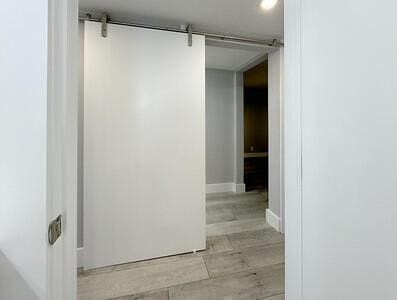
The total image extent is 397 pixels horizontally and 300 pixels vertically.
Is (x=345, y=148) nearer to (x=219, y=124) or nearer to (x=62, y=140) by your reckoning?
(x=62, y=140)

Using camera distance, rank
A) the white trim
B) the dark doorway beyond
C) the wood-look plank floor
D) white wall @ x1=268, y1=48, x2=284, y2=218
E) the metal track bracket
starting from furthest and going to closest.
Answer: the dark doorway beyond
white wall @ x1=268, y1=48, x2=284, y2=218
the metal track bracket
the wood-look plank floor
the white trim

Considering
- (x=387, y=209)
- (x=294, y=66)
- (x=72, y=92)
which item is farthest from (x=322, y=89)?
(x=72, y=92)

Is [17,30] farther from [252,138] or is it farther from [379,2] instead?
[252,138]

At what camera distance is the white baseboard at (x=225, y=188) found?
14.7ft

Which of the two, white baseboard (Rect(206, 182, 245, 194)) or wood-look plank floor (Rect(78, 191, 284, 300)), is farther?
white baseboard (Rect(206, 182, 245, 194))

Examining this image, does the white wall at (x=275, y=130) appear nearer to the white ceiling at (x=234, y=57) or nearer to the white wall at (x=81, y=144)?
the white ceiling at (x=234, y=57)

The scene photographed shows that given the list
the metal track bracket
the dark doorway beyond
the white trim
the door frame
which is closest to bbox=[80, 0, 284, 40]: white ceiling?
the metal track bracket

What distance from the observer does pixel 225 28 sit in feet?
7.38

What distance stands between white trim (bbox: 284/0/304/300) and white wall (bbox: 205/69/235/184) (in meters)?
3.43

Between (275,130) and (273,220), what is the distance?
1223mm

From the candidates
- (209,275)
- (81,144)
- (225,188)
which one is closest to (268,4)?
(81,144)

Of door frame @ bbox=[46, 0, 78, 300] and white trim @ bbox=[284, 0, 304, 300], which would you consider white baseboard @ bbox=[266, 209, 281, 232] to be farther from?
door frame @ bbox=[46, 0, 78, 300]

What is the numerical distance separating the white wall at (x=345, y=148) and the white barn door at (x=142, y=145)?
134cm

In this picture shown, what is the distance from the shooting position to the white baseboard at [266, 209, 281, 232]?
2.74m
